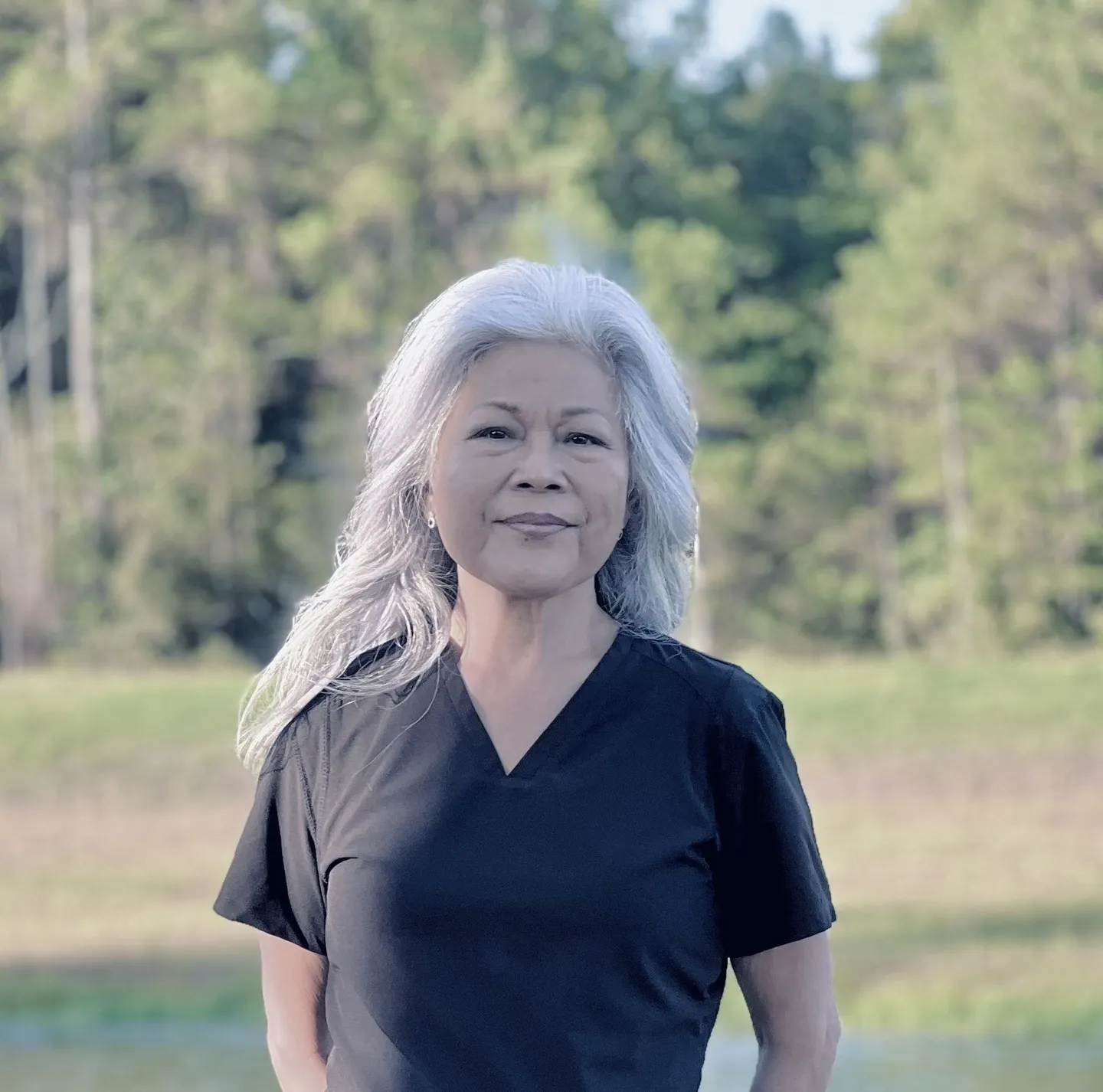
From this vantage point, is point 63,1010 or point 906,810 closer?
point 63,1010

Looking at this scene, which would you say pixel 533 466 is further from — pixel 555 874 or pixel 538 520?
pixel 555 874

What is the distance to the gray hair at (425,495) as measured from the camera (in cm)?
136

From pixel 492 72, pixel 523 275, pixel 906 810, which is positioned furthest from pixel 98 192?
pixel 523 275

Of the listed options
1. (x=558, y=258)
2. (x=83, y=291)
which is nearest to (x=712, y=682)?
(x=558, y=258)

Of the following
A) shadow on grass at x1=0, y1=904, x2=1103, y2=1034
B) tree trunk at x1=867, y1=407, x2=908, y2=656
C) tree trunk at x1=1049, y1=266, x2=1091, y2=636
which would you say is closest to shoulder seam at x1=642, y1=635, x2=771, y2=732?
shadow on grass at x1=0, y1=904, x2=1103, y2=1034

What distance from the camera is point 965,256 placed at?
1825 cm

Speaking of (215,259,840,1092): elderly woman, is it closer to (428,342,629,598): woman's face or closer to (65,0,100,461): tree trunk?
(428,342,629,598): woman's face

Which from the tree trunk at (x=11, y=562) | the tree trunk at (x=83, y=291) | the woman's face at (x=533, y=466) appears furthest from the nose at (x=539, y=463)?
the tree trunk at (x=11, y=562)

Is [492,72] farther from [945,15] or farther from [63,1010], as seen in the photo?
[63,1010]

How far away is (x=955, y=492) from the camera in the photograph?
1934cm

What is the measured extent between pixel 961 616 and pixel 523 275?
696 inches

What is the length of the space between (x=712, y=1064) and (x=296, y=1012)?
238 inches

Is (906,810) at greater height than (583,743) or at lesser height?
lesser

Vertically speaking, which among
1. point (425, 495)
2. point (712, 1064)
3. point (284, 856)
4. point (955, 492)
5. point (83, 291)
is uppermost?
point (83, 291)
